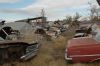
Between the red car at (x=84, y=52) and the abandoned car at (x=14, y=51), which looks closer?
the red car at (x=84, y=52)

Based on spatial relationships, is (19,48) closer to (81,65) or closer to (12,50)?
(12,50)

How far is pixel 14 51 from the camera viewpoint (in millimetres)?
12055

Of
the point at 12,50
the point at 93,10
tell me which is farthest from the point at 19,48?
the point at 93,10

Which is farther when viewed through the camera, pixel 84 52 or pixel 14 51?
pixel 14 51

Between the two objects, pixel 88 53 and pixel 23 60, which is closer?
pixel 88 53

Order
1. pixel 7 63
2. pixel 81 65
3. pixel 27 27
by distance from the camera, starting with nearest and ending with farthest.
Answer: pixel 81 65 → pixel 7 63 → pixel 27 27

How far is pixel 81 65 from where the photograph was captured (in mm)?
10594

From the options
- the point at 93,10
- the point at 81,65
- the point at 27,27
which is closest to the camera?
the point at 81,65

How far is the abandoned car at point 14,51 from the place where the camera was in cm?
1168

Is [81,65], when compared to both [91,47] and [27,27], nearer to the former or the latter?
[91,47]

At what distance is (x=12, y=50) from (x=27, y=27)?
10535mm

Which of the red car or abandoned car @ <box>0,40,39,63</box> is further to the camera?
abandoned car @ <box>0,40,39,63</box>

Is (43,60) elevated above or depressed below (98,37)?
below

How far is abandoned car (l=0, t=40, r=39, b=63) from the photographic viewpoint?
460 inches
